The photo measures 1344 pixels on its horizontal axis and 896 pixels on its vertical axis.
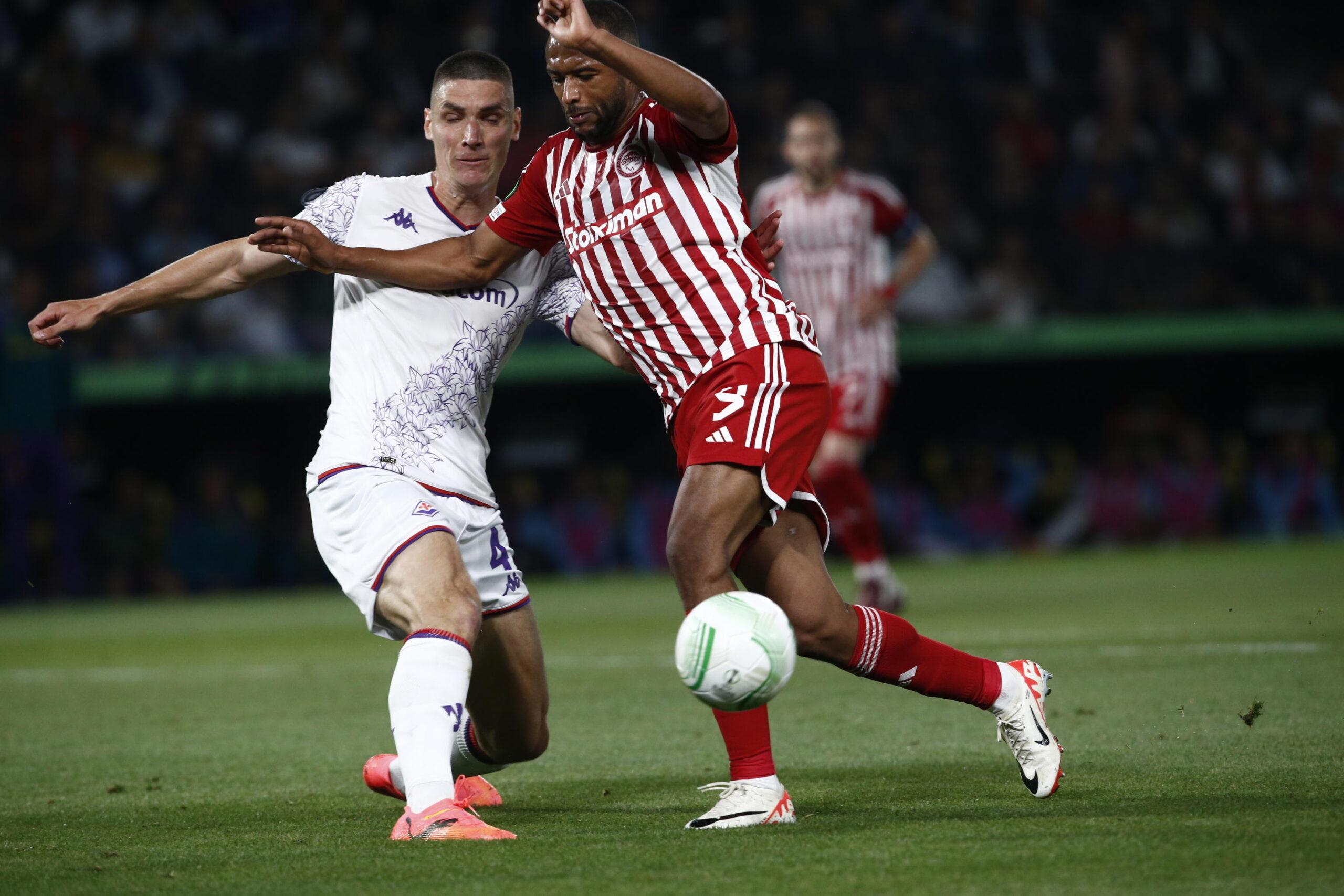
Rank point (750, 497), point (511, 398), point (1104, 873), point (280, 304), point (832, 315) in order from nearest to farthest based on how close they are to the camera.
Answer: point (1104, 873), point (750, 497), point (832, 315), point (280, 304), point (511, 398)

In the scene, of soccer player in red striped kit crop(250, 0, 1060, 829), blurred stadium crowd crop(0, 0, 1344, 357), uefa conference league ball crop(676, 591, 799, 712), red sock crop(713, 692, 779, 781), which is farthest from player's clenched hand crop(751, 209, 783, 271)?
blurred stadium crowd crop(0, 0, 1344, 357)

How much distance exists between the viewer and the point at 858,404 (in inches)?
401

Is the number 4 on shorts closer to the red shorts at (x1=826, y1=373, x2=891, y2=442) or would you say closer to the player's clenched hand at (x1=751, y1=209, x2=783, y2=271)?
the player's clenched hand at (x1=751, y1=209, x2=783, y2=271)

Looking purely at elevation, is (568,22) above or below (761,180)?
below

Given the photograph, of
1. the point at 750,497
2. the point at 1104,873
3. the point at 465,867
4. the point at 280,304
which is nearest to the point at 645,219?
the point at 750,497

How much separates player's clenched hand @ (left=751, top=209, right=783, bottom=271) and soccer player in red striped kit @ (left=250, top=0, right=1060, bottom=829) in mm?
174

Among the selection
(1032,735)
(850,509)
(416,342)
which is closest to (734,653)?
(1032,735)

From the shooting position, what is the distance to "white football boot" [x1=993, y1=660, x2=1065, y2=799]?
4.32m

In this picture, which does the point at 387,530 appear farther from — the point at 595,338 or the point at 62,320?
the point at 62,320

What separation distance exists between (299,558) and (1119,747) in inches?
464

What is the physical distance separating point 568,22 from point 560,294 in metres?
1.17

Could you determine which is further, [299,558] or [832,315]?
[299,558]

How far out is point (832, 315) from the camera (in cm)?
1063

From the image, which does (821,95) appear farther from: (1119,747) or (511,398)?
(1119,747)
